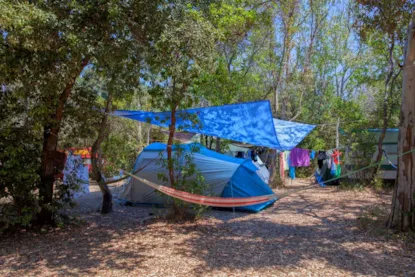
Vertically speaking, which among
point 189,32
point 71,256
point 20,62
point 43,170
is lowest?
point 71,256

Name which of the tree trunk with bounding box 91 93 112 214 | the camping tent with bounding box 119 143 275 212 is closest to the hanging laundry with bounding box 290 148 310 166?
the camping tent with bounding box 119 143 275 212

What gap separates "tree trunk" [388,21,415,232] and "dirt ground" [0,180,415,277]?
1.23 ft

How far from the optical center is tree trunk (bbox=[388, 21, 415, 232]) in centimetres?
470

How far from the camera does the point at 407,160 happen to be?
474cm

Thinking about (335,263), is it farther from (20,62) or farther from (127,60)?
(20,62)

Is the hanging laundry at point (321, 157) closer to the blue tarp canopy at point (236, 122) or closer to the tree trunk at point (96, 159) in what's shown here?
the blue tarp canopy at point (236, 122)

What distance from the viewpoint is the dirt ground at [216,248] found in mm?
3611

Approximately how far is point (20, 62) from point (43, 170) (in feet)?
5.66

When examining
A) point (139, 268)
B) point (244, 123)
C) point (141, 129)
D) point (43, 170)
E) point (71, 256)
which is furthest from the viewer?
point (141, 129)

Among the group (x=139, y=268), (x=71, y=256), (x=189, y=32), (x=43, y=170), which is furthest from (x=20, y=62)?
(x=139, y=268)

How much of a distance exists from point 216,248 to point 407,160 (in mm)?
2896

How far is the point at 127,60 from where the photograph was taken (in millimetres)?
4508

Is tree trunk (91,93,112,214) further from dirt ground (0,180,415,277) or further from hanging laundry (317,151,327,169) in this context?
hanging laundry (317,151,327,169)

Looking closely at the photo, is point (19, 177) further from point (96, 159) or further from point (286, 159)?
point (286, 159)
